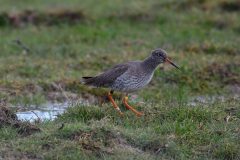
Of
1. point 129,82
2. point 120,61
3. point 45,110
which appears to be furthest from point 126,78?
point 120,61

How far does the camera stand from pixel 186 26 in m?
14.8

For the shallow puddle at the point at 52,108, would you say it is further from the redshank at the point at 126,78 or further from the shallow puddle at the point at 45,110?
the redshank at the point at 126,78

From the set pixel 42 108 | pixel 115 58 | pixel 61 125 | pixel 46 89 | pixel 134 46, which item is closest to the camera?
pixel 61 125

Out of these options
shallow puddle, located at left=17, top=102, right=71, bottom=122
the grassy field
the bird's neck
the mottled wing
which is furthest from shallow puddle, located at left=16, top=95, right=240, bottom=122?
the bird's neck

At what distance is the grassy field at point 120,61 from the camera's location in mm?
7711

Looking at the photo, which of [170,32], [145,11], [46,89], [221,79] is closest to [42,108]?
[46,89]

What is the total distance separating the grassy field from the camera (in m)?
7.71

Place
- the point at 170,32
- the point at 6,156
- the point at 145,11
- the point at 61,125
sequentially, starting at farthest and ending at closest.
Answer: the point at 145,11 < the point at 170,32 < the point at 61,125 < the point at 6,156

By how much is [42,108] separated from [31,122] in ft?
6.39

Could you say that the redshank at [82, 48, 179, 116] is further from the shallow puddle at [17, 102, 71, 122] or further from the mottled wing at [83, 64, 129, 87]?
the shallow puddle at [17, 102, 71, 122]

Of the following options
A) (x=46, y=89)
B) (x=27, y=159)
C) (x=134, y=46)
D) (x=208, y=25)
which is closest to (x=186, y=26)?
(x=208, y=25)

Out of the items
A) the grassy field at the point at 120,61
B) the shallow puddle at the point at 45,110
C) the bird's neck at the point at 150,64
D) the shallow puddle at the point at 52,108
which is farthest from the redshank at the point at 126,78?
the shallow puddle at the point at 45,110

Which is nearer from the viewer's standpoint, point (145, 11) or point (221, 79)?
point (221, 79)

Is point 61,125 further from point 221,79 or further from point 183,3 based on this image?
point 183,3
